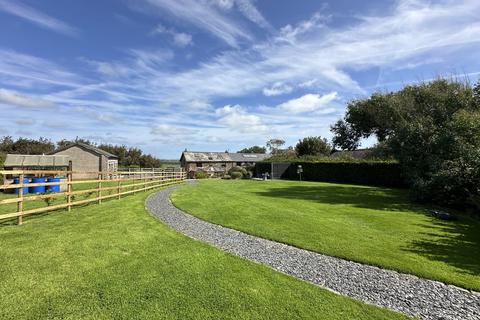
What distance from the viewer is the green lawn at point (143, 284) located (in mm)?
3662

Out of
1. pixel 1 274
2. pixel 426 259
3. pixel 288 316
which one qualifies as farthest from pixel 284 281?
pixel 1 274

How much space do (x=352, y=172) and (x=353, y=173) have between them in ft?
0.48

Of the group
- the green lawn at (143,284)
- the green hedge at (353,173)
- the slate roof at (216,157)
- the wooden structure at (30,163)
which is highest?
the slate roof at (216,157)

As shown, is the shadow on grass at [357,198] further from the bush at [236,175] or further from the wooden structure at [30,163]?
the bush at [236,175]

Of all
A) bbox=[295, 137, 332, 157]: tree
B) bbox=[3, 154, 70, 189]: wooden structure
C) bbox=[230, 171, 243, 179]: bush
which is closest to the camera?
bbox=[3, 154, 70, 189]: wooden structure

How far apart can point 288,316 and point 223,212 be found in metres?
7.27

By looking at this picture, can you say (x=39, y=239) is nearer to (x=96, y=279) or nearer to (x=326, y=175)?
(x=96, y=279)

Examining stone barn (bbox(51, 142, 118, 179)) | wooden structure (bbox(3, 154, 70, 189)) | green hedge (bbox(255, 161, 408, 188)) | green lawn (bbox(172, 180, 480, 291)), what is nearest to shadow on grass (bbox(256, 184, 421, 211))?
green lawn (bbox(172, 180, 480, 291))

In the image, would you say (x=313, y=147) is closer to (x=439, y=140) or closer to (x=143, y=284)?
(x=439, y=140)

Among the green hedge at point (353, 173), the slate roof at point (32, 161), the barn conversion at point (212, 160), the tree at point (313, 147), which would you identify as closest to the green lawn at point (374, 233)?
the green hedge at point (353, 173)

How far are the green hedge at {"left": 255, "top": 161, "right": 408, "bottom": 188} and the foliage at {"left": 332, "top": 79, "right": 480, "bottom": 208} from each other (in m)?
6.87

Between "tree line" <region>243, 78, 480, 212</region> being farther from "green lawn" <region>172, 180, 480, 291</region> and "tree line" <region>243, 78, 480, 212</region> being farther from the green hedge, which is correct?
the green hedge

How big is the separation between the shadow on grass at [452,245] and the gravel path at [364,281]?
4.40 feet

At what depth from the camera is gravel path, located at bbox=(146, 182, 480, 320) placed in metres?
4.04
